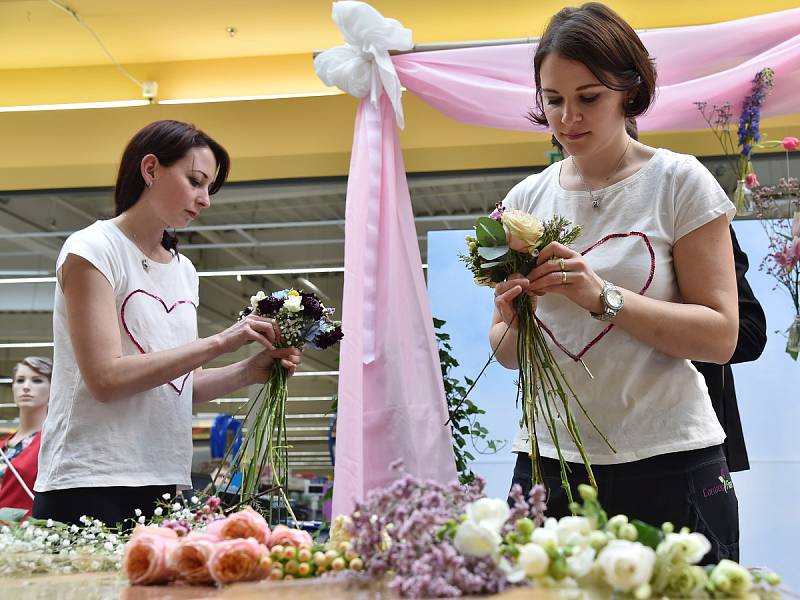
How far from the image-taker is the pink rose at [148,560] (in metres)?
1.05

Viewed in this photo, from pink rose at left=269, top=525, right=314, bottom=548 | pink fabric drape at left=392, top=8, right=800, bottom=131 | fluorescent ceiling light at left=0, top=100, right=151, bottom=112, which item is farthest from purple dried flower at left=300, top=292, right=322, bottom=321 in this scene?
fluorescent ceiling light at left=0, top=100, right=151, bottom=112

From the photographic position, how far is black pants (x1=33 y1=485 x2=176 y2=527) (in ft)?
6.50

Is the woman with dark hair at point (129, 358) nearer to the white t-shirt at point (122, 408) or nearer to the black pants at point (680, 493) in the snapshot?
the white t-shirt at point (122, 408)

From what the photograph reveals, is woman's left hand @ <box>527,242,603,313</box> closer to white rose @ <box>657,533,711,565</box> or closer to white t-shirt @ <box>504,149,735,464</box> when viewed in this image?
white t-shirt @ <box>504,149,735,464</box>

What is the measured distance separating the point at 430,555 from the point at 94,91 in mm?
5854

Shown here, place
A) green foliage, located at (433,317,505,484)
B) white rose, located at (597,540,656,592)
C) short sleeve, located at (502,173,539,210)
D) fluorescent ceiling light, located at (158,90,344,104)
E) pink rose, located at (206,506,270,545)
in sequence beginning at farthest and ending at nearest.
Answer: fluorescent ceiling light, located at (158,90,344,104) < green foliage, located at (433,317,505,484) < short sleeve, located at (502,173,539,210) < pink rose, located at (206,506,270,545) < white rose, located at (597,540,656,592)

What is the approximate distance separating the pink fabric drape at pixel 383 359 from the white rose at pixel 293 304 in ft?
3.33

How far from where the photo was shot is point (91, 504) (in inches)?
78.1

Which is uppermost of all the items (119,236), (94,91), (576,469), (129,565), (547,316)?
(94,91)

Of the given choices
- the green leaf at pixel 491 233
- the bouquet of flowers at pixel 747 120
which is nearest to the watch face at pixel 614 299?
the green leaf at pixel 491 233

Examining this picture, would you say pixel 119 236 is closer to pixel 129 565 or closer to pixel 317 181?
pixel 129 565

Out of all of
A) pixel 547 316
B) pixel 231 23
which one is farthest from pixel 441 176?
pixel 547 316

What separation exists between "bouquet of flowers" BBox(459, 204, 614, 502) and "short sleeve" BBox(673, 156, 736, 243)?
8.2 inches

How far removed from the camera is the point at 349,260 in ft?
10.5
